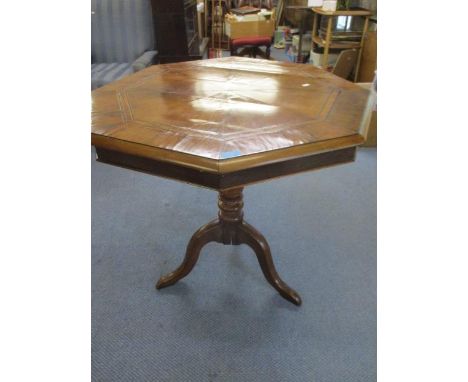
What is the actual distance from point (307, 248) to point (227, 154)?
1.07 m

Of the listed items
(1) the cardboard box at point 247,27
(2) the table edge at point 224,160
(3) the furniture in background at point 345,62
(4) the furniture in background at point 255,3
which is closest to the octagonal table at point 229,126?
(2) the table edge at point 224,160

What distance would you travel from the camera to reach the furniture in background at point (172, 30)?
104 inches

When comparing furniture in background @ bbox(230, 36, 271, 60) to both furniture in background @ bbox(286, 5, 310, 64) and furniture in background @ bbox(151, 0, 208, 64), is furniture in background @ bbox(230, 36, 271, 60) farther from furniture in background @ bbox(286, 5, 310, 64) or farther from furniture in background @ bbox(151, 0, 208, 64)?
furniture in background @ bbox(151, 0, 208, 64)

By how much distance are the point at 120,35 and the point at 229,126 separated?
95.9 inches

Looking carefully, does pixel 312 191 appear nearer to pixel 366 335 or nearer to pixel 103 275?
pixel 366 335

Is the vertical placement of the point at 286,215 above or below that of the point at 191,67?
below

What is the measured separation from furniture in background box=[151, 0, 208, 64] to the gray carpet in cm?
137

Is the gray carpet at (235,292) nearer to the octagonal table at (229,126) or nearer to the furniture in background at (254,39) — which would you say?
the octagonal table at (229,126)

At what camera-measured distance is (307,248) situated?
165 cm

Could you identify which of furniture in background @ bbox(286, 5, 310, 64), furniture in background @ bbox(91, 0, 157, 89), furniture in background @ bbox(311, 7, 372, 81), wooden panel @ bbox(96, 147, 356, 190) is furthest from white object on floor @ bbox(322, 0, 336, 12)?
wooden panel @ bbox(96, 147, 356, 190)

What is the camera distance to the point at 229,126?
852 millimetres

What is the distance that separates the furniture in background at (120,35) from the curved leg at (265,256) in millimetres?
1837

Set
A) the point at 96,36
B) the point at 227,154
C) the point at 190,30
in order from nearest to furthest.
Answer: the point at 227,154 → the point at 96,36 → the point at 190,30

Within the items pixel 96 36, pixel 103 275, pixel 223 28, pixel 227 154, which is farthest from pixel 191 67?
pixel 223 28
